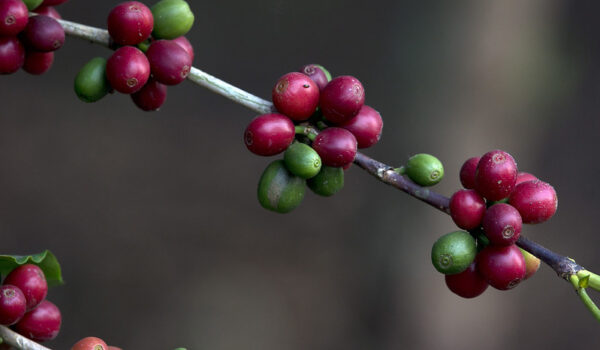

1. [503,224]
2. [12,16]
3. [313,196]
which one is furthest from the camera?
[313,196]

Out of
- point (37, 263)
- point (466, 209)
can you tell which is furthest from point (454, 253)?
point (37, 263)

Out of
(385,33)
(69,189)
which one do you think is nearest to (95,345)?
(69,189)

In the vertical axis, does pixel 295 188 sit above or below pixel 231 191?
above

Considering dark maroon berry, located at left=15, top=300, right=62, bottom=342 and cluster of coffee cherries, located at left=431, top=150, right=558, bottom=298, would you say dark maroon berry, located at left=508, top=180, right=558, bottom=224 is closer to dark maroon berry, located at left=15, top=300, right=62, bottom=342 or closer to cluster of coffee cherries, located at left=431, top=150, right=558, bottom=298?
cluster of coffee cherries, located at left=431, top=150, right=558, bottom=298

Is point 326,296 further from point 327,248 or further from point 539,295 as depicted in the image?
point 539,295

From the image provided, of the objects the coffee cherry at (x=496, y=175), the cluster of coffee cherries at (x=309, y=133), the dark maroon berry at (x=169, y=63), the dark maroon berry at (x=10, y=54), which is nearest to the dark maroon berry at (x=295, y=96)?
the cluster of coffee cherries at (x=309, y=133)

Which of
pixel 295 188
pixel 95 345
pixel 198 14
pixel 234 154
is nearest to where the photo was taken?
pixel 95 345

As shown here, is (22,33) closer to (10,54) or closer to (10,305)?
(10,54)
